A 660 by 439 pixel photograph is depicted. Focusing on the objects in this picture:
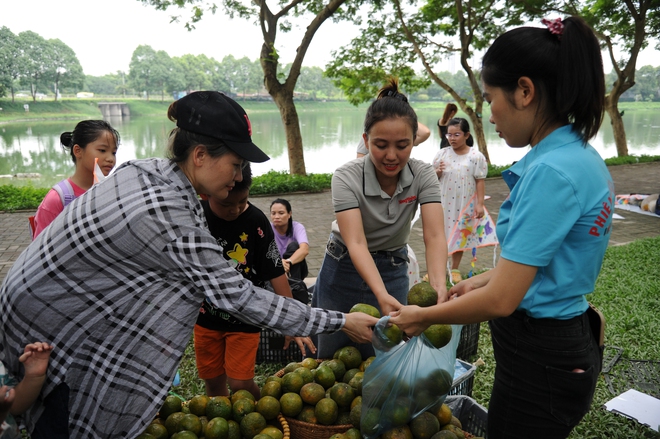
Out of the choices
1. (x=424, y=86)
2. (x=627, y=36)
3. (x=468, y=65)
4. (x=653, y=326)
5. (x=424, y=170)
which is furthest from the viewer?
(x=627, y=36)

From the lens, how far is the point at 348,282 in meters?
2.48

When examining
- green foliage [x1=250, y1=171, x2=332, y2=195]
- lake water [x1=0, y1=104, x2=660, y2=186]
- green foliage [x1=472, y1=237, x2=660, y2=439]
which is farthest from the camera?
lake water [x1=0, y1=104, x2=660, y2=186]

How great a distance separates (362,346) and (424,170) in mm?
965

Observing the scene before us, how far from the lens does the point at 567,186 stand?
1.26 meters

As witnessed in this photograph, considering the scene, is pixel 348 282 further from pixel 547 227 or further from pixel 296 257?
pixel 296 257

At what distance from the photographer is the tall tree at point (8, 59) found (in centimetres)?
3275

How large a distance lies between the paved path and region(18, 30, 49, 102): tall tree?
37.2 meters

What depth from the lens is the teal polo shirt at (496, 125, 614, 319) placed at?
4.15ft

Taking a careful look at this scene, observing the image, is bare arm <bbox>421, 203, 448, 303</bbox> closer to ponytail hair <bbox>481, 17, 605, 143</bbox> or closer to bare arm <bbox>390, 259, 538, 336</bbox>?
bare arm <bbox>390, 259, 538, 336</bbox>

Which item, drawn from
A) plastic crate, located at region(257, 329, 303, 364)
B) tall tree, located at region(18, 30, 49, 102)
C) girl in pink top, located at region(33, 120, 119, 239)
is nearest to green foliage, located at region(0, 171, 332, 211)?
girl in pink top, located at region(33, 120, 119, 239)

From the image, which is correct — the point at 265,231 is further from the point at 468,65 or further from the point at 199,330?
the point at 468,65

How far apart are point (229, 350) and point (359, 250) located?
0.93 m

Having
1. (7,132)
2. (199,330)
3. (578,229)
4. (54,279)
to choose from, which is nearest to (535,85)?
(578,229)

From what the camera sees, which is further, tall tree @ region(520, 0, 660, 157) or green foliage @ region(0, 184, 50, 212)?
tall tree @ region(520, 0, 660, 157)
